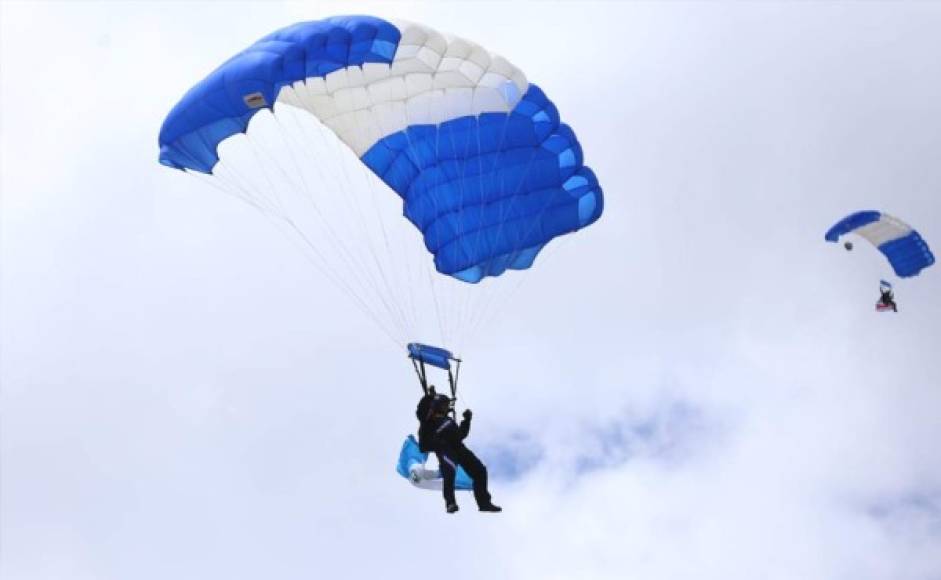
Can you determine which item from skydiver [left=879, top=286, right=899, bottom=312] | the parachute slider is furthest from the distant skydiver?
the parachute slider

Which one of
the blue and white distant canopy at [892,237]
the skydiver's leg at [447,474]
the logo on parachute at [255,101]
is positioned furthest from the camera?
the blue and white distant canopy at [892,237]

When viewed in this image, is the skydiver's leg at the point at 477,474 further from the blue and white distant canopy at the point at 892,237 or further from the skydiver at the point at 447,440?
the blue and white distant canopy at the point at 892,237

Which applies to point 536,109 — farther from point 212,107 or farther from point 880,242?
point 880,242

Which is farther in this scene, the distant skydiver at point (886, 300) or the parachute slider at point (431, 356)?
the distant skydiver at point (886, 300)

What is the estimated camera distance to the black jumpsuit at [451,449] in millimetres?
23703

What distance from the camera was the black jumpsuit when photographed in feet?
77.8

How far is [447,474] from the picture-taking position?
2391 cm

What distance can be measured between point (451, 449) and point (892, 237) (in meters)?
19.8

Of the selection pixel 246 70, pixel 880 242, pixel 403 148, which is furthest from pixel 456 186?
pixel 880 242

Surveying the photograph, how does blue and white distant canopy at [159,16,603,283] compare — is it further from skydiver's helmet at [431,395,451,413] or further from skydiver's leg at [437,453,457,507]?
skydiver's leg at [437,453,457,507]

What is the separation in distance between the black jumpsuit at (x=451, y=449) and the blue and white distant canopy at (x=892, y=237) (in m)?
18.2

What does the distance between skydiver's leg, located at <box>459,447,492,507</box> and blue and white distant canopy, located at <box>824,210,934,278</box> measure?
18.2 m

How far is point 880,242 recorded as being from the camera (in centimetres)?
4025

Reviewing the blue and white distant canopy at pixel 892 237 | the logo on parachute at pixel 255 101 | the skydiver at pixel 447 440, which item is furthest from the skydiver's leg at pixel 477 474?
the blue and white distant canopy at pixel 892 237
